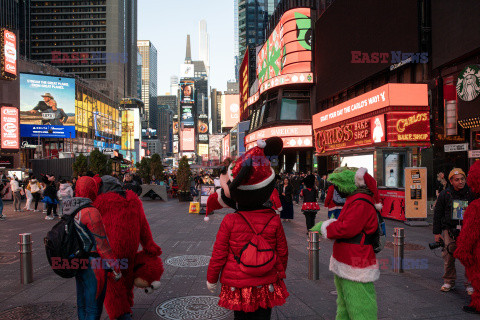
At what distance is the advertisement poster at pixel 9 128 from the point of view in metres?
38.9

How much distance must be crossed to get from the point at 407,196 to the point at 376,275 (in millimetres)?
10885

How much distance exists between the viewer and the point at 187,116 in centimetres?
15650

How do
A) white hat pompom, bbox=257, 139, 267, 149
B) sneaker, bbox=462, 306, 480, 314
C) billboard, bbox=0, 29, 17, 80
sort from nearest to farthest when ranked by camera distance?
1. white hat pompom, bbox=257, 139, 267, 149
2. sneaker, bbox=462, 306, 480, 314
3. billboard, bbox=0, 29, 17, 80

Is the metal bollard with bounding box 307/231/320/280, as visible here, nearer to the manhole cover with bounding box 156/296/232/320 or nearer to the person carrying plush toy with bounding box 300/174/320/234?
the manhole cover with bounding box 156/296/232/320

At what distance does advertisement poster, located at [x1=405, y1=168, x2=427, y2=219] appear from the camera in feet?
43.0

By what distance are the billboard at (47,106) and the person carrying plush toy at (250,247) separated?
201ft

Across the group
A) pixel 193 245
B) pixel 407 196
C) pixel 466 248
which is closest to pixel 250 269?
pixel 466 248

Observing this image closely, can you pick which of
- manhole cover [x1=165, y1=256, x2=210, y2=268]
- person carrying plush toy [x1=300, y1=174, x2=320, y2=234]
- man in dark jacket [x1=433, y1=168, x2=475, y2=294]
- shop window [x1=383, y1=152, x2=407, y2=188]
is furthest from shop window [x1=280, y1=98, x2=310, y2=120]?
man in dark jacket [x1=433, y1=168, x2=475, y2=294]

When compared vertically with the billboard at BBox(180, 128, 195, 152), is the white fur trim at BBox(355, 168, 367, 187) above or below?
below

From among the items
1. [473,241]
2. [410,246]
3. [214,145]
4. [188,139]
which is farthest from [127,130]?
[473,241]

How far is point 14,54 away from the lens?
34906 mm

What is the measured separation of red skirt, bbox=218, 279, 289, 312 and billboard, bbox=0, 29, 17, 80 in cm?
3574

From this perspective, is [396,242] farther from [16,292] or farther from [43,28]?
[43,28]

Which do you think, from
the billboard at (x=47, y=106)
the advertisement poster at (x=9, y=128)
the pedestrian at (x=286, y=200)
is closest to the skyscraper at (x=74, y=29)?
the billboard at (x=47, y=106)
